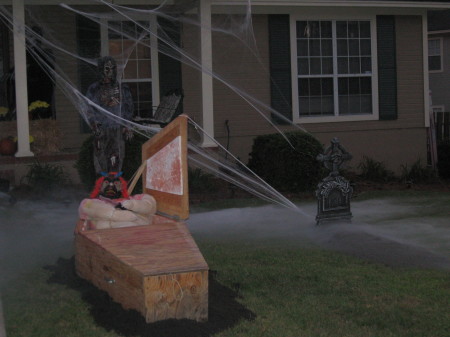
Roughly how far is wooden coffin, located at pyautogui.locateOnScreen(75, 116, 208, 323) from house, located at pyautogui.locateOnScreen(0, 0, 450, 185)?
6018 mm

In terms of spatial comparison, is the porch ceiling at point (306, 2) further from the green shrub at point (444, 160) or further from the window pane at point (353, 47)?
the green shrub at point (444, 160)

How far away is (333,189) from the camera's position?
9.16 meters

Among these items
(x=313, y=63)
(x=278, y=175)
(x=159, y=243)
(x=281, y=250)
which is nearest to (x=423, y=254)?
(x=281, y=250)

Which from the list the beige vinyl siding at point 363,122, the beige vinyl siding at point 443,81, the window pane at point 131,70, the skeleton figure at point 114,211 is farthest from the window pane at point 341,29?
the beige vinyl siding at point 443,81

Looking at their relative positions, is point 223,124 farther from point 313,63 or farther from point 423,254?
point 423,254

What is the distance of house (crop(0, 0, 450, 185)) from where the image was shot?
13.1 m

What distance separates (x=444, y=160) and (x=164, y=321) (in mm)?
13006

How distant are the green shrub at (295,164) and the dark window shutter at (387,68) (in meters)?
3.98

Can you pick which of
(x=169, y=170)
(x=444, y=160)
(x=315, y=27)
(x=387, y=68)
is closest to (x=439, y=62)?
(x=444, y=160)

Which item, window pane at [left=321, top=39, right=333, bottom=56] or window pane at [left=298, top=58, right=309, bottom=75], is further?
window pane at [left=321, top=39, right=333, bottom=56]

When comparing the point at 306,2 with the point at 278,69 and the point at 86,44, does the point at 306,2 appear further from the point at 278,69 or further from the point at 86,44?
the point at 86,44

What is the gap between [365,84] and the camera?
16.1 meters

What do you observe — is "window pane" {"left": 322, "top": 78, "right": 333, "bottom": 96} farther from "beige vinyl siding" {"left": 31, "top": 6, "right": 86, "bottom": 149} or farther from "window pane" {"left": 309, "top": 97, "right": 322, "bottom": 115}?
"beige vinyl siding" {"left": 31, "top": 6, "right": 86, "bottom": 149}

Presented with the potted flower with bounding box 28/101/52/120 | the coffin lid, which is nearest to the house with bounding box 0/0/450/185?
the potted flower with bounding box 28/101/52/120
